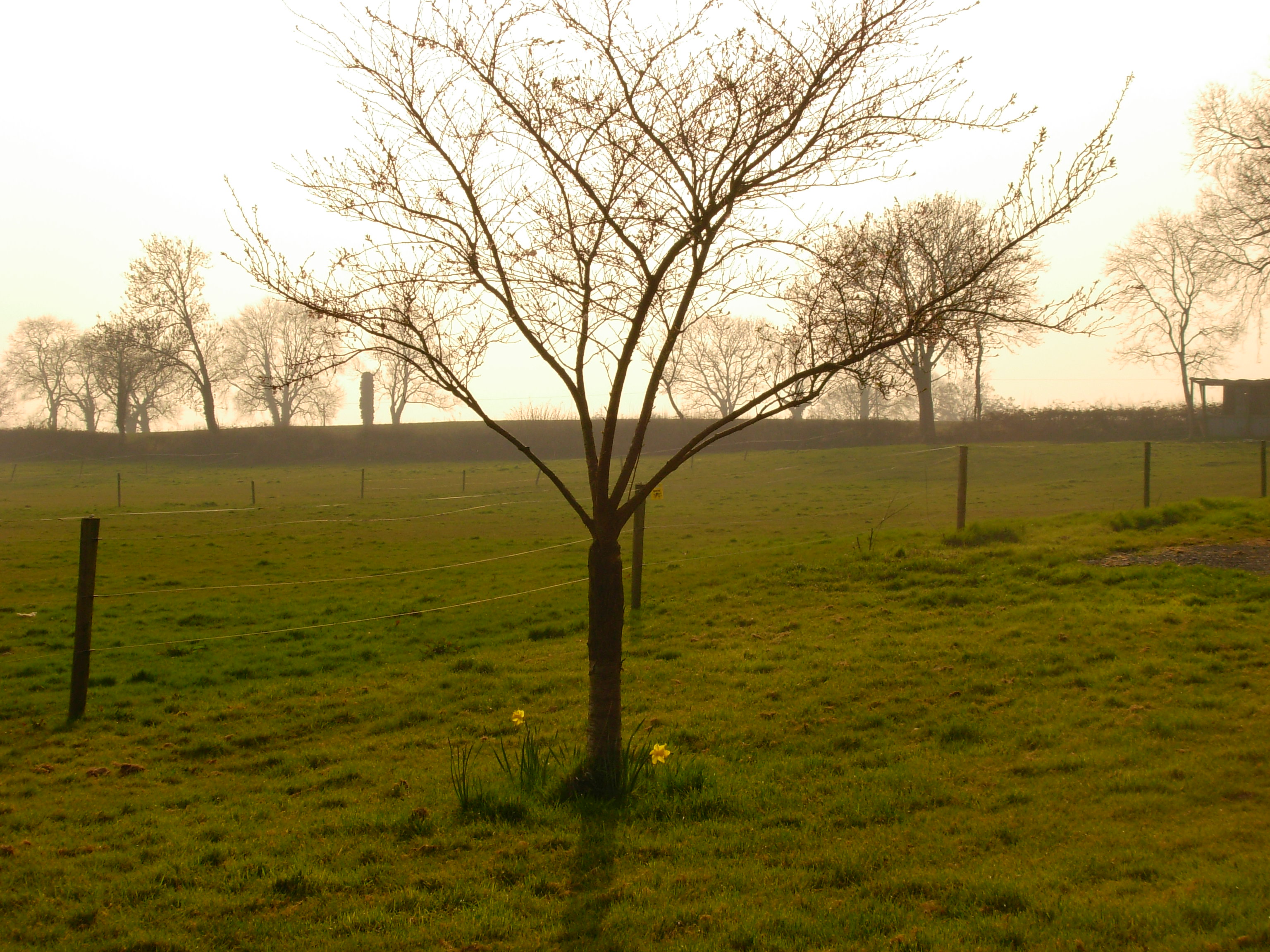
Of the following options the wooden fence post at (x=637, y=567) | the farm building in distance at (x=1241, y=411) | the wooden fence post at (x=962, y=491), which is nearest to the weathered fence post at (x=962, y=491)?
the wooden fence post at (x=962, y=491)

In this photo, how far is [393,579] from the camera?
17328 mm

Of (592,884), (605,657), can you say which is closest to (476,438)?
(605,657)

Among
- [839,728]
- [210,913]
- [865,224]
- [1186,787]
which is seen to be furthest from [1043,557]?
[210,913]

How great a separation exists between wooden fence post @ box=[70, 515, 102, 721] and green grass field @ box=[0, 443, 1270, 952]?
0.31 meters

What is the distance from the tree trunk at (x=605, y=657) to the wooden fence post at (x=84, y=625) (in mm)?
5528

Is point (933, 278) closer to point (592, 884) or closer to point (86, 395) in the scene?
point (592, 884)

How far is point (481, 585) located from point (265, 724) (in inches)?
307

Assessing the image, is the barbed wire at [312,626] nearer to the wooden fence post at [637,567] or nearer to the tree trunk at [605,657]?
the wooden fence post at [637,567]

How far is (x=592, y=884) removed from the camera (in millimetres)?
4605

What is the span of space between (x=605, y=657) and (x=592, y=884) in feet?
4.87

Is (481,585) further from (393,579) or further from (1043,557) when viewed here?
(1043,557)

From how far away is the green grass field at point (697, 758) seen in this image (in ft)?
13.9

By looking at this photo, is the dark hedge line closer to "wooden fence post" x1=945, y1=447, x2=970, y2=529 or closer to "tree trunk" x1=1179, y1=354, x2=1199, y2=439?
"tree trunk" x1=1179, y1=354, x2=1199, y2=439

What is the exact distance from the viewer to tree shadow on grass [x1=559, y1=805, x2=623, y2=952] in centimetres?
401
